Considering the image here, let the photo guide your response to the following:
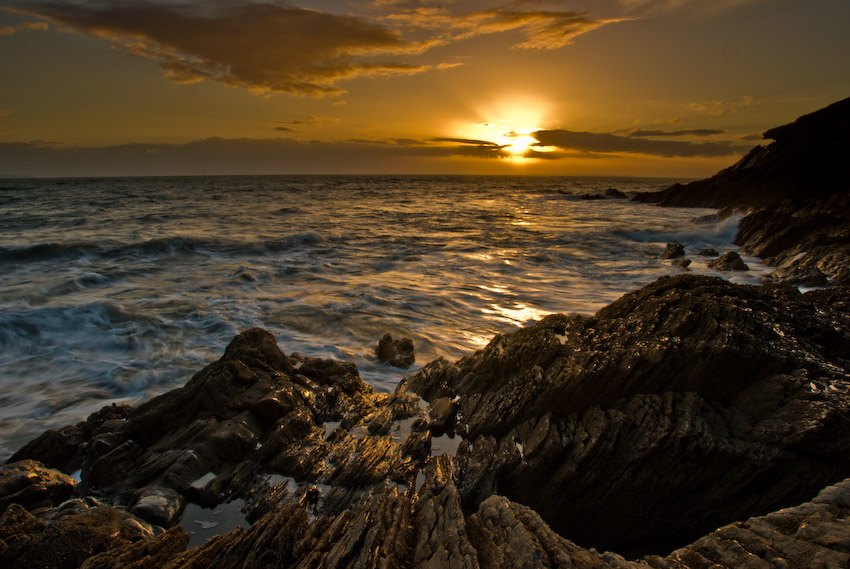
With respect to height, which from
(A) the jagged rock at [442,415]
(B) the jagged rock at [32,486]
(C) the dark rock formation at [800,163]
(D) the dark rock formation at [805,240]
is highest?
(C) the dark rock formation at [800,163]

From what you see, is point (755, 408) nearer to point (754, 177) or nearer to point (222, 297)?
point (222, 297)

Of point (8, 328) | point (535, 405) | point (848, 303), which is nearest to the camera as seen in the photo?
point (535, 405)

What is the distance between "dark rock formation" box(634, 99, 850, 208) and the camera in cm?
3061

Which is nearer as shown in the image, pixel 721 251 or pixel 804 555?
pixel 804 555

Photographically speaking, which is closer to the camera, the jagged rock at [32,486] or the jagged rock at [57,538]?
the jagged rock at [57,538]

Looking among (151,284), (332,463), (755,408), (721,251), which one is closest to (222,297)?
(151,284)

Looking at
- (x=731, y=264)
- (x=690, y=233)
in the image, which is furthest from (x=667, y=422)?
(x=690, y=233)

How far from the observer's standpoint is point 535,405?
18.3 ft

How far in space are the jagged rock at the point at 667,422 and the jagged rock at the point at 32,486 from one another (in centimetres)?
495

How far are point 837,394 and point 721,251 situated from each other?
22.2 m

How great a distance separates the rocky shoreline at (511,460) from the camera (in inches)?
131

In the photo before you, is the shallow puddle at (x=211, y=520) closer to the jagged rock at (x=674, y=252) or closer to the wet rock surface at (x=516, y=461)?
the wet rock surface at (x=516, y=461)

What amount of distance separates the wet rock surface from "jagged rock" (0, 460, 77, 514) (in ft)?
0.10

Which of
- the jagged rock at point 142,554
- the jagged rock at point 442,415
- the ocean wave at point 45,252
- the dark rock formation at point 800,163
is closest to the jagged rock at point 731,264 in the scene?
the jagged rock at point 442,415
